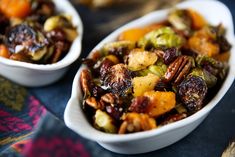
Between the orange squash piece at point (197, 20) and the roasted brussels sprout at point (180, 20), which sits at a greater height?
the roasted brussels sprout at point (180, 20)

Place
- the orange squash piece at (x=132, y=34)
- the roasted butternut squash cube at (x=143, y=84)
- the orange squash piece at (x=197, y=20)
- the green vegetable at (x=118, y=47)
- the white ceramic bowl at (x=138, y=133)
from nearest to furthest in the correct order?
the white ceramic bowl at (x=138, y=133) → the roasted butternut squash cube at (x=143, y=84) → the green vegetable at (x=118, y=47) → the orange squash piece at (x=132, y=34) → the orange squash piece at (x=197, y=20)

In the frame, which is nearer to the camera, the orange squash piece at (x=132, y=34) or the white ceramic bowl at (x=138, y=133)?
the white ceramic bowl at (x=138, y=133)

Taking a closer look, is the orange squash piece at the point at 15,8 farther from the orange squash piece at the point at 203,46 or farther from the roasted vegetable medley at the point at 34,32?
the orange squash piece at the point at 203,46

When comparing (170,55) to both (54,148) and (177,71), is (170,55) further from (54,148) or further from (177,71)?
(54,148)

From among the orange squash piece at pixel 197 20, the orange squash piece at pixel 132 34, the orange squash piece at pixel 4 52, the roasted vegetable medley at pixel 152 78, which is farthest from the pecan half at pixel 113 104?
the orange squash piece at pixel 197 20

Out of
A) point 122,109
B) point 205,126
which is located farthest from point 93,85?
point 205,126

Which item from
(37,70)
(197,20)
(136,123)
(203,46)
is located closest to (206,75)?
(203,46)

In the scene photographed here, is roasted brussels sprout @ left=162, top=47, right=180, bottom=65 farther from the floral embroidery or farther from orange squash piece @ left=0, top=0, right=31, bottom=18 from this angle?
orange squash piece @ left=0, top=0, right=31, bottom=18
